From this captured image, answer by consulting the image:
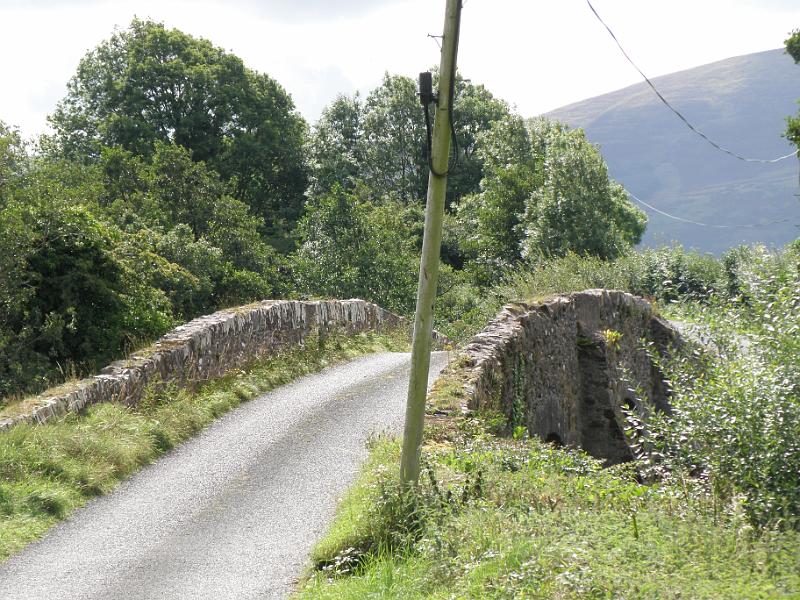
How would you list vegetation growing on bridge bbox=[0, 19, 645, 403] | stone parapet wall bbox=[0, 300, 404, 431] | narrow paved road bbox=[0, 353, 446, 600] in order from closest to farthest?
narrow paved road bbox=[0, 353, 446, 600] → stone parapet wall bbox=[0, 300, 404, 431] → vegetation growing on bridge bbox=[0, 19, 645, 403]

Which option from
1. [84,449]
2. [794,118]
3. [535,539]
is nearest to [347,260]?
[794,118]

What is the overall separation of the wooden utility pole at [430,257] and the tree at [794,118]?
79.2 feet

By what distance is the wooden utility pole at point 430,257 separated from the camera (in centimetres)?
771

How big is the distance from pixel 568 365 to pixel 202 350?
7.05m

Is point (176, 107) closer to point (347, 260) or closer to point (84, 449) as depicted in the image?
point (347, 260)

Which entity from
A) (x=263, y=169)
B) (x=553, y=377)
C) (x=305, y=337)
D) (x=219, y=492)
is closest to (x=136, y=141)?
(x=263, y=169)

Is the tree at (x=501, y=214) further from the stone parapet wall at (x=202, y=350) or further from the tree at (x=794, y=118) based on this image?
the stone parapet wall at (x=202, y=350)

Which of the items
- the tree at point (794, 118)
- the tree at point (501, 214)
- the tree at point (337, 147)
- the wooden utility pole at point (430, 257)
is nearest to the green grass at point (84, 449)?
the wooden utility pole at point (430, 257)

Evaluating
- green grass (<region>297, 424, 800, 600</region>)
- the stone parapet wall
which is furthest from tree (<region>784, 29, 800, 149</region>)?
green grass (<region>297, 424, 800, 600</region>)

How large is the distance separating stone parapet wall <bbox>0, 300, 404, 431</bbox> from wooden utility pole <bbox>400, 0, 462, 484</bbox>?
4.90m

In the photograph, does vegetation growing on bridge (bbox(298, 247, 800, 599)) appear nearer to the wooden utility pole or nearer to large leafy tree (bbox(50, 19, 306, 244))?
the wooden utility pole

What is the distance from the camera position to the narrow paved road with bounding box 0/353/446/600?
770 centimetres

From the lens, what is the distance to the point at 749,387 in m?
7.82

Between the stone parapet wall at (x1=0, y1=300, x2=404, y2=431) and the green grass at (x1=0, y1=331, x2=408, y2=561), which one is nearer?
the green grass at (x1=0, y1=331, x2=408, y2=561)
